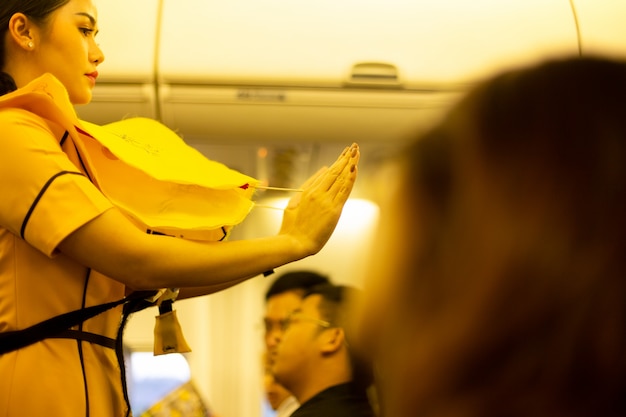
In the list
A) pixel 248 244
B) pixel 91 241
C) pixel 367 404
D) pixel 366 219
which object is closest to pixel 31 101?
pixel 91 241

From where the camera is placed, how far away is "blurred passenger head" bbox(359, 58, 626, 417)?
1.64ft

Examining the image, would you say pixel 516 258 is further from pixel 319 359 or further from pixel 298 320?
pixel 298 320

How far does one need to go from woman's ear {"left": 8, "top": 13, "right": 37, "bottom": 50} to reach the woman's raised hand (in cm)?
54

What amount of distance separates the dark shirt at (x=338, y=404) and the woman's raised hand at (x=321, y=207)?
0.80 metres

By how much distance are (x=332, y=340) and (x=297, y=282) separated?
0.59 m

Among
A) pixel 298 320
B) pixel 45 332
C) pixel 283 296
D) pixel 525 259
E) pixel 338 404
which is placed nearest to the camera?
pixel 525 259

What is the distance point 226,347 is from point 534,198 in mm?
3469

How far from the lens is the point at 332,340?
244cm

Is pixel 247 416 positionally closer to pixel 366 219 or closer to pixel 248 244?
pixel 366 219

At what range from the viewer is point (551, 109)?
532mm

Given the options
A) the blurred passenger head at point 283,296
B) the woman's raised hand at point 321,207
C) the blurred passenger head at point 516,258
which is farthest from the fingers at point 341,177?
the blurred passenger head at point 283,296

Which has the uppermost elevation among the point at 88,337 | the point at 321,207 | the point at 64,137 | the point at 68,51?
the point at 68,51

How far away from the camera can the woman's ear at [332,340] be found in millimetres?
2418

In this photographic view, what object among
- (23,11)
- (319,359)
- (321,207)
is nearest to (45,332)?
(321,207)
